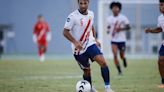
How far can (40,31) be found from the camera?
109ft

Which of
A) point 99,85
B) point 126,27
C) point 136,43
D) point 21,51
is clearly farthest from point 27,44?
point 99,85

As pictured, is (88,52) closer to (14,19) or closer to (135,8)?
(135,8)

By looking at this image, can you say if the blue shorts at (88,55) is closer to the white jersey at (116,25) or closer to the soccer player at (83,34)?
the soccer player at (83,34)

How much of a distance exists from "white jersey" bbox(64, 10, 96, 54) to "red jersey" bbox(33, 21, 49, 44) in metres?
20.7

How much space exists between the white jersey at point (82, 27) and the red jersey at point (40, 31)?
20.7 m

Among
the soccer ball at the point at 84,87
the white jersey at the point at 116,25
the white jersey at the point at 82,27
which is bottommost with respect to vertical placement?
the white jersey at the point at 116,25

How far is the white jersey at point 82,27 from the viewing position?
1235 cm

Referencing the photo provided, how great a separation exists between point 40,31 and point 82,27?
20996 mm

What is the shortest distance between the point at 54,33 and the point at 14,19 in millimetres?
3707

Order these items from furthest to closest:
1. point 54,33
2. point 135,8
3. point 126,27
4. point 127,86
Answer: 1. point 54,33
2. point 135,8
3. point 126,27
4. point 127,86

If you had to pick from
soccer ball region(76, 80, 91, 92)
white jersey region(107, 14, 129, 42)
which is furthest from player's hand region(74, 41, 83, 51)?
white jersey region(107, 14, 129, 42)

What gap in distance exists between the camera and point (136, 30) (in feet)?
137

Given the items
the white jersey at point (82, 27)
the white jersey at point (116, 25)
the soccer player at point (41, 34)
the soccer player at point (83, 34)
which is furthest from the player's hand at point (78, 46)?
the soccer player at point (41, 34)

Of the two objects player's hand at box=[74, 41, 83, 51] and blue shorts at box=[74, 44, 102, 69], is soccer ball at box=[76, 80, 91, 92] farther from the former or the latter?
player's hand at box=[74, 41, 83, 51]
